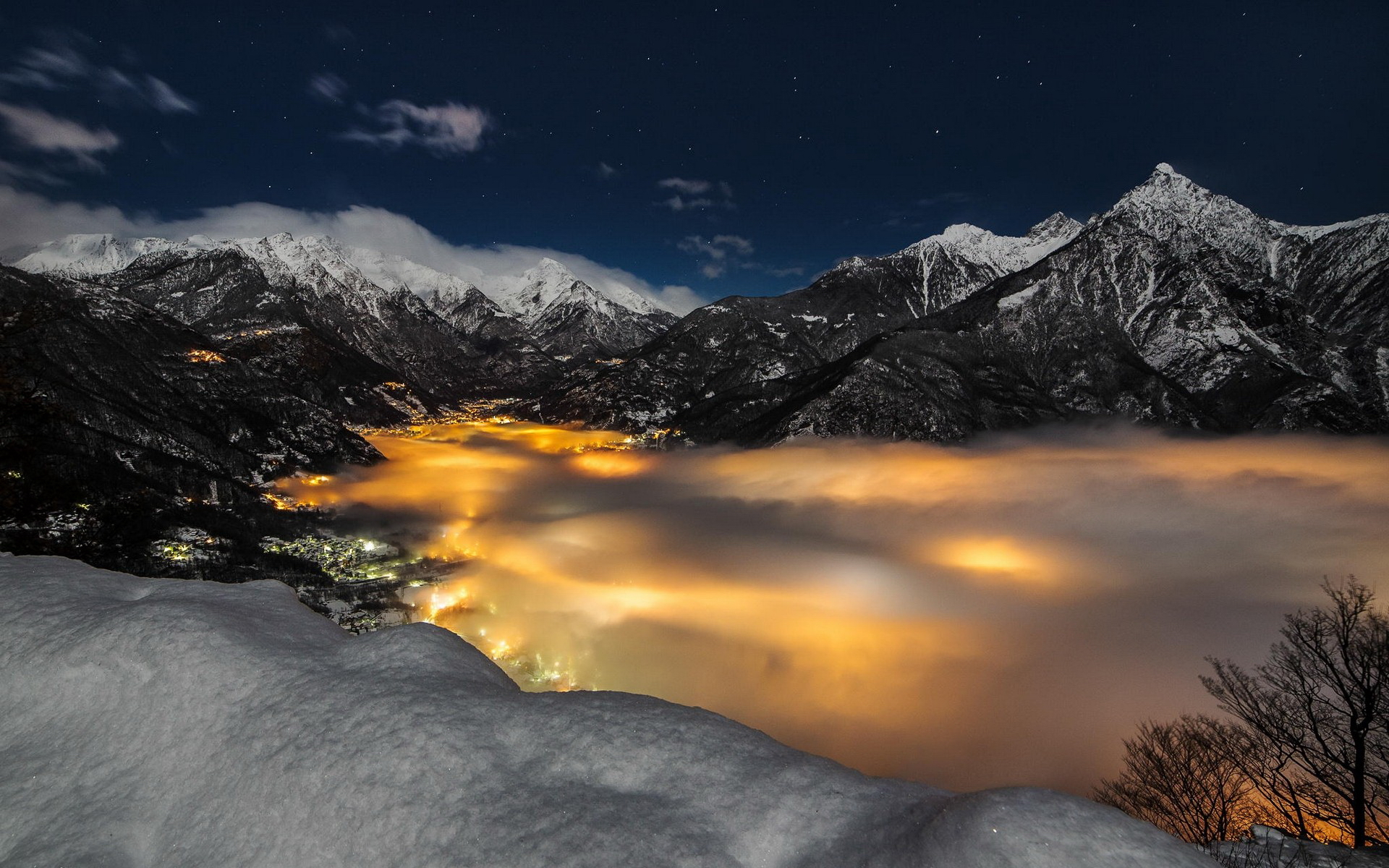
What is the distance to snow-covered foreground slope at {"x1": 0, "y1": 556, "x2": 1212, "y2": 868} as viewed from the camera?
702 centimetres

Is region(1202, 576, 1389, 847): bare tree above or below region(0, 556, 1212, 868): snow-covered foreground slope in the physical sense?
below

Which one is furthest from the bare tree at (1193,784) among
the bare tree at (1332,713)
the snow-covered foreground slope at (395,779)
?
the snow-covered foreground slope at (395,779)

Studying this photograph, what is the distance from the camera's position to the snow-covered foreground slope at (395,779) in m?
7.02

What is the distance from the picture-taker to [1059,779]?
516 ft

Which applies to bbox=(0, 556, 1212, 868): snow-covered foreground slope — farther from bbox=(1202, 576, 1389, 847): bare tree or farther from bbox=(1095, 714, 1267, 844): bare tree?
bbox=(1095, 714, 1267, 844): bare tree

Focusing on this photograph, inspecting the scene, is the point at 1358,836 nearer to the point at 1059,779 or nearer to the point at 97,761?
the point at 97,761

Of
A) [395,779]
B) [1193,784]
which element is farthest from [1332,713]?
→ [395,779]

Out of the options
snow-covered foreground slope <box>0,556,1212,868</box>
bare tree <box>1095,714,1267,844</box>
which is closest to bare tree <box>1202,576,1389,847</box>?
bare tree <box>1095,714,1267,844</box>

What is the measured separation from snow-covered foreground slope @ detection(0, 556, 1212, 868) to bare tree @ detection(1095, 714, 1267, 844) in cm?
4468

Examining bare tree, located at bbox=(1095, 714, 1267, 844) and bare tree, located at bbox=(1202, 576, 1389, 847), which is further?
bare tree, located at bbox=(1095, 714, 1267, 844)

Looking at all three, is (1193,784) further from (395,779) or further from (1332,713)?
(395,779)

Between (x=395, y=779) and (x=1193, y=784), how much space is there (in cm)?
5559

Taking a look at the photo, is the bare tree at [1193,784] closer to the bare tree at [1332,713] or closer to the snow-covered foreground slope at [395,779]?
the bare tree at [1332,713]

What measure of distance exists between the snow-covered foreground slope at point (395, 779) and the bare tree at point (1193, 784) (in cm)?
4468
